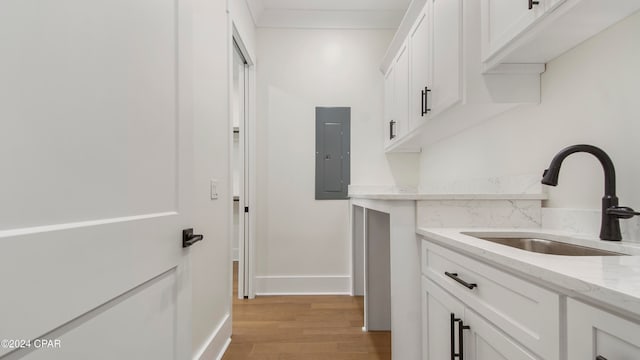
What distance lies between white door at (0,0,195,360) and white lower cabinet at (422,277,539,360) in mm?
959

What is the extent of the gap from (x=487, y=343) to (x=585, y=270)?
1.32 ft

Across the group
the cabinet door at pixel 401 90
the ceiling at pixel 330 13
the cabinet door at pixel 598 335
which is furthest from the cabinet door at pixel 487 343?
the ceiling at pixel 330 13

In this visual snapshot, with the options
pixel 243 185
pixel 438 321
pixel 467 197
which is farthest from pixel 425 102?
pixel 243 185

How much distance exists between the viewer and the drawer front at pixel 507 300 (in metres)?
0.65

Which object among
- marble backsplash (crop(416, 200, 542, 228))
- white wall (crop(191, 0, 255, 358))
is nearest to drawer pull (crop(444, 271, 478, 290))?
marble backsplash (crop(416, 200, 542, 228))

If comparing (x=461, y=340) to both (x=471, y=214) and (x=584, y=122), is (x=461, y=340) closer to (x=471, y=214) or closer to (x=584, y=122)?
(x=471, y=214)

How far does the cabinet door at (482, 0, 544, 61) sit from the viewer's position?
1.05 m

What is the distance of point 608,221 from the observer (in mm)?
962

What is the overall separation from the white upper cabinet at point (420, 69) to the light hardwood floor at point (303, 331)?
1.55 meters

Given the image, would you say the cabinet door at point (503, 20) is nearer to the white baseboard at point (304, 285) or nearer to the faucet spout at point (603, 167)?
the faucet spout at point (603, 167)

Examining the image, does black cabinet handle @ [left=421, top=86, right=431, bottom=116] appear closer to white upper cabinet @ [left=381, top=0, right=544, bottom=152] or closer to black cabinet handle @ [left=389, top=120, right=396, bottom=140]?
white upper cabinet @ [left=381, top=0, right=544, bottom=152]

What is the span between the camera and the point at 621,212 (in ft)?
3.01

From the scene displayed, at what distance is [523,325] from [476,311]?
208mm

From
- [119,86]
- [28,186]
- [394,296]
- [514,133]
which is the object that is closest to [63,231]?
[28,186]
